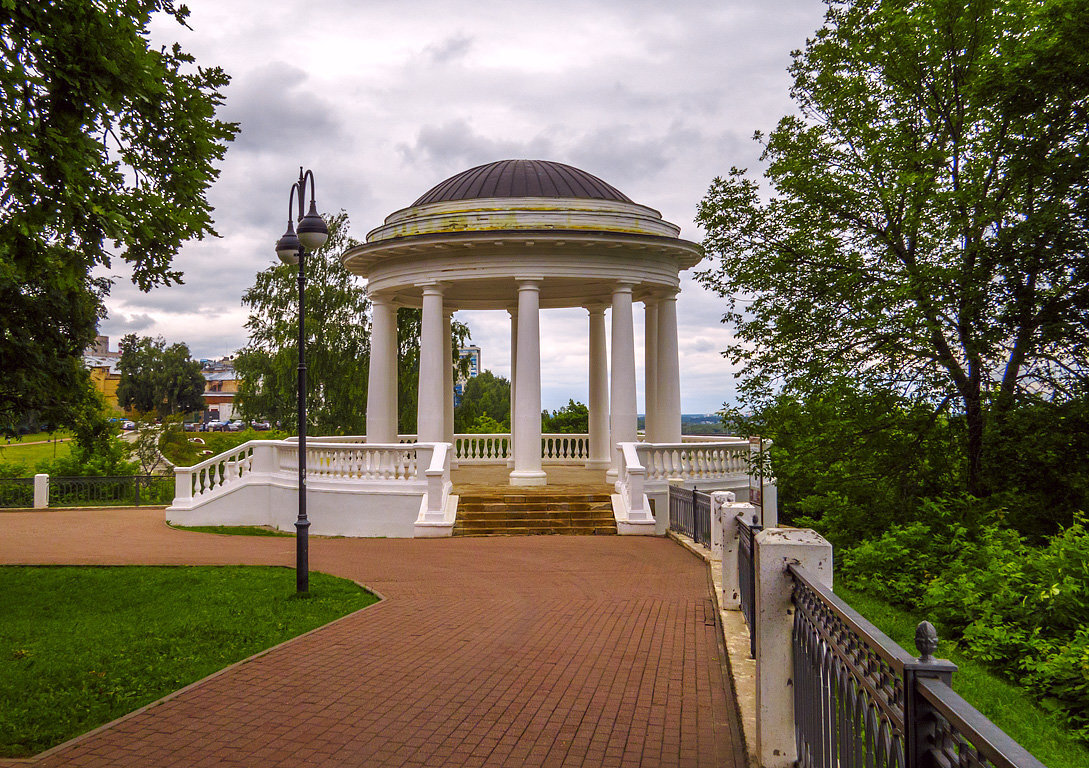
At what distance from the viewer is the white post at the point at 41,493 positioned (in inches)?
1088

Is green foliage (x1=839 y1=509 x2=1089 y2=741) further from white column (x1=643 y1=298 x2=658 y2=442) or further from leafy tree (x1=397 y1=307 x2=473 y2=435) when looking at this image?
leafy tree (x1=397 y1=307 x2=473 y2=435)

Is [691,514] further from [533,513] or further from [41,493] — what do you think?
[41,493]

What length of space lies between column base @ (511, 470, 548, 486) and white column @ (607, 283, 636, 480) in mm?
2273

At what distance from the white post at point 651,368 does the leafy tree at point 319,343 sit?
17.6 meters

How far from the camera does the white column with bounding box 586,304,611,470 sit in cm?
2773

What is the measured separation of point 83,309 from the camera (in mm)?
19047

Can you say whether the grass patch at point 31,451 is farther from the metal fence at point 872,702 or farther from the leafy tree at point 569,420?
the metal fence at point 872,702

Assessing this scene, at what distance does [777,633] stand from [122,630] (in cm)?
752

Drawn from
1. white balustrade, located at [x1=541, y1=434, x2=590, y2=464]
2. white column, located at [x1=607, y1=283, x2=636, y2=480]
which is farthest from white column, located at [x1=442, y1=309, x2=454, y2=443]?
white column, located at [x1=607, y1=283, x2=636, y2=480]

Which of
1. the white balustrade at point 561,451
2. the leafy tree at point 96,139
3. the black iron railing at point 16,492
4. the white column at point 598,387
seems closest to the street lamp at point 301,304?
the leafy tree at point 96,139

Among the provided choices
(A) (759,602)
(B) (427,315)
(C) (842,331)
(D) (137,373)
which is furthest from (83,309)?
(D) (137,373)

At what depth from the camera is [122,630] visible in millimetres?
9305

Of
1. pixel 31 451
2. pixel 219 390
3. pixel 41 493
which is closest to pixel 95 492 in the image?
pixel 41 493

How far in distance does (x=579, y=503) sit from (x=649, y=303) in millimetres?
8137
